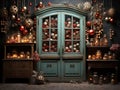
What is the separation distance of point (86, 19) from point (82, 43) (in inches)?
29.8

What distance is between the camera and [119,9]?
28.1 ft

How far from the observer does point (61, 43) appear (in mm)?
8219

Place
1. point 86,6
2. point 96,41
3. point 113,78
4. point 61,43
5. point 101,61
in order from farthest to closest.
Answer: point 86,6 → point 96,41 → point 61,43 → point 101,61 → point 113,78

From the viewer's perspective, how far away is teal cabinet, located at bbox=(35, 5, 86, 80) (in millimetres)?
8211

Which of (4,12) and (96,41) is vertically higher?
(4,12)

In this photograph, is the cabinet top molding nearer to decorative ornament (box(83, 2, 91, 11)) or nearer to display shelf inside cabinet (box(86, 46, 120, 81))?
decorative ornament (box(83, 2, 91, 11))

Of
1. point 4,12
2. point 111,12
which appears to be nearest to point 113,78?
point 111,12

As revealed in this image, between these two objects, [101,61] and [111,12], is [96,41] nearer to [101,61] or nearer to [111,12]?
[101,61]

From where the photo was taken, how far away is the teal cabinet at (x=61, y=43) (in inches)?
323

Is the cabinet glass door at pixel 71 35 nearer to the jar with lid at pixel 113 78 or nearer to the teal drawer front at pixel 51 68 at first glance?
the teal drawer front at pixel 51 68

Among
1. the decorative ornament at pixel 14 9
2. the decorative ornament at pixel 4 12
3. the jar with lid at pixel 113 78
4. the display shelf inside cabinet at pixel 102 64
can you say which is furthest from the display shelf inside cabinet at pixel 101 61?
the decorative ornament at pixel 4 12

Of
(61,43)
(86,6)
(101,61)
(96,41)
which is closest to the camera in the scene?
(101,61)

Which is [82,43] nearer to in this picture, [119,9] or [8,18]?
[119,9]

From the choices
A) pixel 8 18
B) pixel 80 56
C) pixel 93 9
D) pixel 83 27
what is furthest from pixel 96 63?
pixel 8 18
